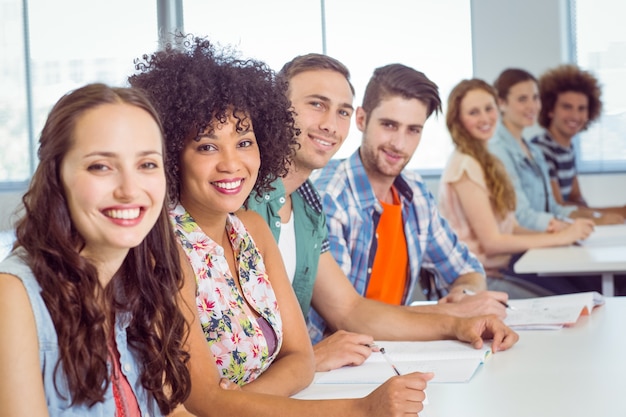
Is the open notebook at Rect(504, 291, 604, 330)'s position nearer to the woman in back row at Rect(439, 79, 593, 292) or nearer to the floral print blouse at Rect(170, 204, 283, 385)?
the floral print blouse at Rect(170, 204, 283, 385)

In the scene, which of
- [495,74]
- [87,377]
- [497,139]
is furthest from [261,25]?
[87,377]

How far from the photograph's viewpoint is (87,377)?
1191mm

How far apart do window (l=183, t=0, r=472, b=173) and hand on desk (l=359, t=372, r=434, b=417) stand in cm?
565

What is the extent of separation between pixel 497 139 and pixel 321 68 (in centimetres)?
248

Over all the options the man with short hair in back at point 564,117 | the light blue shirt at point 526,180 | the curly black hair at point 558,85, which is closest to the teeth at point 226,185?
the light blue shirt at point 526,180

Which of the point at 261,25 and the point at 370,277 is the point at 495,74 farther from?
the point at 370,277

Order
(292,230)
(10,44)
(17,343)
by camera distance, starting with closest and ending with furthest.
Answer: (17,343), (292,230), (10,44)

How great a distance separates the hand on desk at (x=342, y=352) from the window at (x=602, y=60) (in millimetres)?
5684

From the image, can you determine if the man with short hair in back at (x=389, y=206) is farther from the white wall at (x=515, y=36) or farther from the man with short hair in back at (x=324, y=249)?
the white wall at (x=515, y=36)

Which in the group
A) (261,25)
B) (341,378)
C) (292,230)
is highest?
(261,25)

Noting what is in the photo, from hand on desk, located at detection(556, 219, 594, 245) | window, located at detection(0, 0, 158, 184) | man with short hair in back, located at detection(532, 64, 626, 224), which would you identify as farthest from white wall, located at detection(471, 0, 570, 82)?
hand on desk, located at detection(556, 219, 594, 245)

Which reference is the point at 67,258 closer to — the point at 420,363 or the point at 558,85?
the point at 420,363

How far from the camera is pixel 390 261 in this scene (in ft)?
8.98

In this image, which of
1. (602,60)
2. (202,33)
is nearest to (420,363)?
(202,33)
